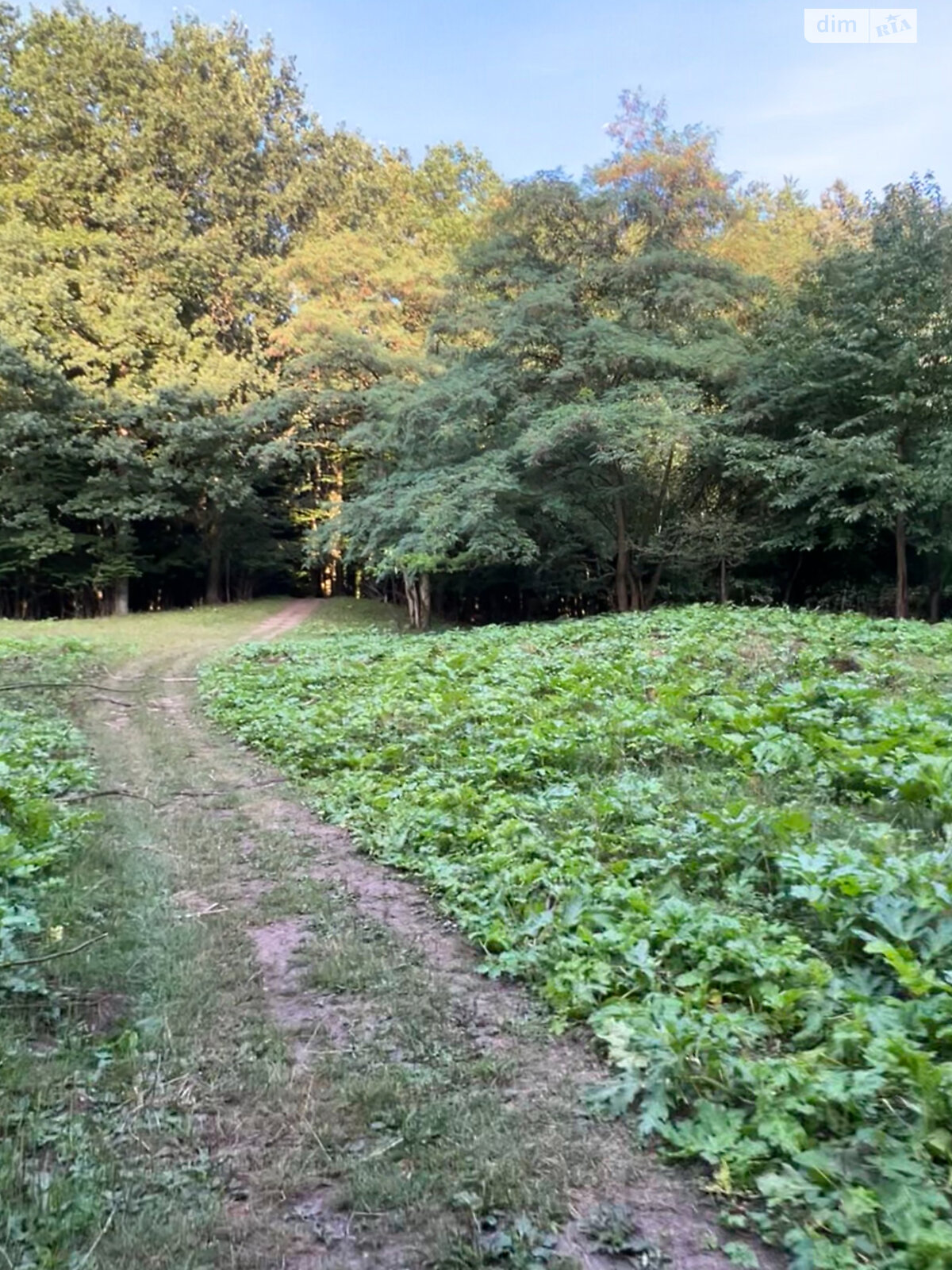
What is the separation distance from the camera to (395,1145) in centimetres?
190

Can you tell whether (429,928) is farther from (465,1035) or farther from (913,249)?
(913,249)

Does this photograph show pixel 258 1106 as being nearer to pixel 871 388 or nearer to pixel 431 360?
pixel 871 388

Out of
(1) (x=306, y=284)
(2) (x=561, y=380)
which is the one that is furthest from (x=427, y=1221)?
(1) (x=306, y=284)

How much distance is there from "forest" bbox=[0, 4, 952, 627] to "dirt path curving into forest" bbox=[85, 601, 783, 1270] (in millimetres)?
10820

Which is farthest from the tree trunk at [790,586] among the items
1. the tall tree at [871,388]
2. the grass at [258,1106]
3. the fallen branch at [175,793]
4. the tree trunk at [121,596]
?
the tree trunk at [121,596]

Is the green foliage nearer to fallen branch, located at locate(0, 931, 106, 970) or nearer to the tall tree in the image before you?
fallen branch, located at locate(0, 931, 106, 970)

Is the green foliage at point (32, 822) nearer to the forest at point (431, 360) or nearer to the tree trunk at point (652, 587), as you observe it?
the forest at point (431, 360)

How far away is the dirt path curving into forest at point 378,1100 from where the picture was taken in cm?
165

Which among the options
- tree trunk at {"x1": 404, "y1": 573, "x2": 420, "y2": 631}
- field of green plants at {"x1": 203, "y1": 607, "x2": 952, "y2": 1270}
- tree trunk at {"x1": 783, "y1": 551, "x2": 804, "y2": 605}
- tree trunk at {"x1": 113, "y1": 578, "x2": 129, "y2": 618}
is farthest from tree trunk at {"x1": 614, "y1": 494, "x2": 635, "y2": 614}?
tree trunk at {"x1": 113, "y1": 578, "x2": 129, "y2": 618}

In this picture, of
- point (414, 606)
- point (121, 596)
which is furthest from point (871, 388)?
point (121, 596)

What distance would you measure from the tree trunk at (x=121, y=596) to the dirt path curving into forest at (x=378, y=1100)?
65.7ft

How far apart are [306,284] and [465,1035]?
20462mm

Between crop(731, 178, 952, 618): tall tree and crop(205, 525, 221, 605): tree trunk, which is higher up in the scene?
crop(731, 178, 952, 618): tall tree

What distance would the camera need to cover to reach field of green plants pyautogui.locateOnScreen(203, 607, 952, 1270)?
1804 millimetres
